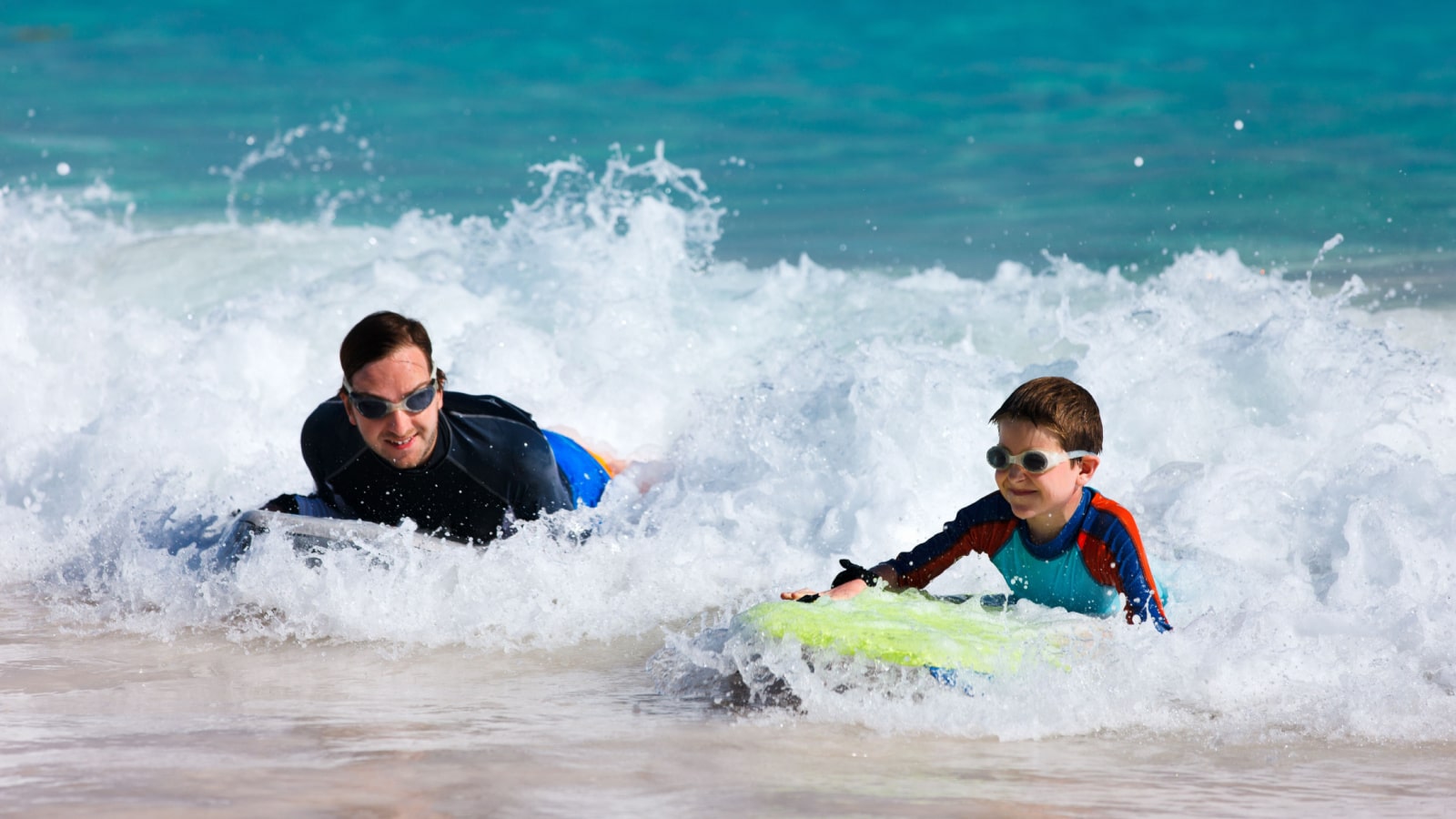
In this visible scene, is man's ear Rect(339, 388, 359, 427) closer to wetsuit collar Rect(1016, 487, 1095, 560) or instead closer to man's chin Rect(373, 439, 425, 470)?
man's chin Rect(373, 439, 425, 470)

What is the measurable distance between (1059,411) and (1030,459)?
159 millimetres

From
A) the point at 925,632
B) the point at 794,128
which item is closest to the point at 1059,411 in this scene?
the point at 925,632

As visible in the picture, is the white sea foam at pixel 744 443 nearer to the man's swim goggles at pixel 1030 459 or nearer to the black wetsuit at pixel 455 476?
the black wetsuit at pixel 455 476

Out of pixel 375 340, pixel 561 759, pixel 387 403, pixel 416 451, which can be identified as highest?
pixel 375 340

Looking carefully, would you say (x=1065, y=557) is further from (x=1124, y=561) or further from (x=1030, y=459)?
(x=1030, y=459)

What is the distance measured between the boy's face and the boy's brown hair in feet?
0.07

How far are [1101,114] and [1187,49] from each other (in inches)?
70.9

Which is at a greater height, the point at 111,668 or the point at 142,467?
the point at 142,467

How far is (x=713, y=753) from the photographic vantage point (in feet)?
10.8

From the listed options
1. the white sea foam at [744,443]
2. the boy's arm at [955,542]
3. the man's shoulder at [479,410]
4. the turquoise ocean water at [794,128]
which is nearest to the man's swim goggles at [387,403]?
the man's shoulder at [479,410]

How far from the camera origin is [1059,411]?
13.1 ft

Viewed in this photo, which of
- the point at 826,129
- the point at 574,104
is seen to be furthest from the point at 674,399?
the point at 574,104

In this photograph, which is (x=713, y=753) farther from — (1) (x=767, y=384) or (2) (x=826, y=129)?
(2) (x=826, y=129)

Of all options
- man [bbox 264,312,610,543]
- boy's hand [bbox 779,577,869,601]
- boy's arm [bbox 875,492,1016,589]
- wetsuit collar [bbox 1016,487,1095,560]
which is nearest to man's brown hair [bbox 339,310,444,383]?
man [bbox 264,312,610,543]
